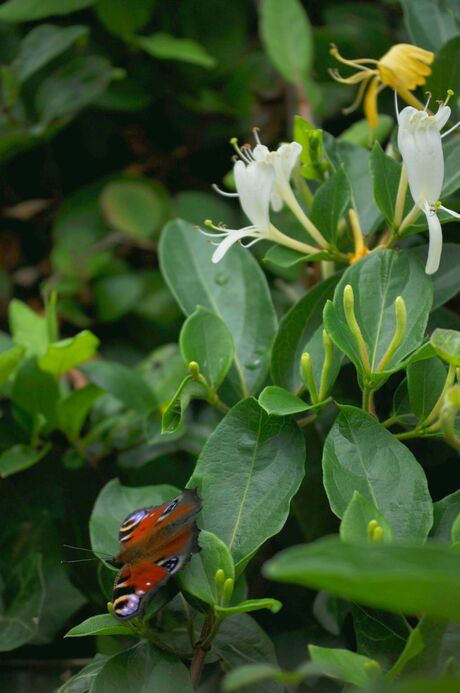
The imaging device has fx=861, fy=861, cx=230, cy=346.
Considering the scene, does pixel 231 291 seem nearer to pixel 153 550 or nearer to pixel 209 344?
pixel 209 344

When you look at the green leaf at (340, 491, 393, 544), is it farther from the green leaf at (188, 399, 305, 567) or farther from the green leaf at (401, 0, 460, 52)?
the green leaf at (401, 0, 460, 52)

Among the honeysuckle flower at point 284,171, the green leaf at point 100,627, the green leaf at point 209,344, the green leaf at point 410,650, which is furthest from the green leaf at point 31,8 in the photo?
the green leaf at point 410,650

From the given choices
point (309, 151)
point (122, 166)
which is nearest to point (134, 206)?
point (122, 166)

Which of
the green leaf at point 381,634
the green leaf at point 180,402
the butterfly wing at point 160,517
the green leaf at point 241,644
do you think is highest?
the green leaf at point 180,402

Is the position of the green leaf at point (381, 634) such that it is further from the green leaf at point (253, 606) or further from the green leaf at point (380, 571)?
the green leaf at point (380, 571)

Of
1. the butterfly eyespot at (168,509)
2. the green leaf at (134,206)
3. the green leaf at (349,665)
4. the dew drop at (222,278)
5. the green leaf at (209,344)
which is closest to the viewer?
the green leaf at (349,665)

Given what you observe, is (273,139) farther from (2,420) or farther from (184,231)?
(2,420)
